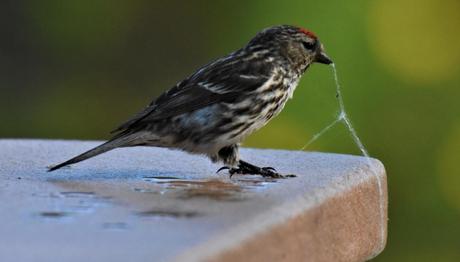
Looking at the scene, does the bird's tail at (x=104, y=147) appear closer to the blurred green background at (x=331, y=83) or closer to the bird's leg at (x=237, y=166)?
the bird's leg at (x=237, y=166)

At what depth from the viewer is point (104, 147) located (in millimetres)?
4113

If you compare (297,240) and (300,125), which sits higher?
(297,240)

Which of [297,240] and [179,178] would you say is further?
[179,178]

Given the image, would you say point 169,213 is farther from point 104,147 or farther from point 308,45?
point 308,45

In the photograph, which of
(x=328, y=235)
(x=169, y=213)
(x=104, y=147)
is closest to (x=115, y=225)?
(x=169, y=213)

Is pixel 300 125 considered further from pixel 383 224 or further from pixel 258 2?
pixel 383 224

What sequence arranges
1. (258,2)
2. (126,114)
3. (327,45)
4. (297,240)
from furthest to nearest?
(126,114), (258,2), (327,45), (297,240)

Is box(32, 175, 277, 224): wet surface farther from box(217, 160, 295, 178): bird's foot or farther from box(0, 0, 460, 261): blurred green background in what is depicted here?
box(0, 0, 460, 261): blurred green background

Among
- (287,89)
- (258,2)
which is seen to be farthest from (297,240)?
(258,2)

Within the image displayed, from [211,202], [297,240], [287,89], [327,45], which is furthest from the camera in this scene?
[327,45]

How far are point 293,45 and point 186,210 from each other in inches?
76.5

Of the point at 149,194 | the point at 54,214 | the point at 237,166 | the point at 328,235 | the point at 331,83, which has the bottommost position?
the point at 331,83

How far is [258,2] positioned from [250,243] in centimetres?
464

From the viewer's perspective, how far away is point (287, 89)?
15.1 ft
